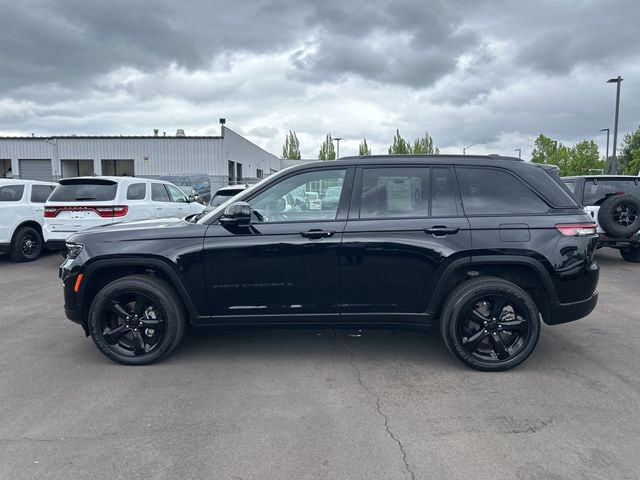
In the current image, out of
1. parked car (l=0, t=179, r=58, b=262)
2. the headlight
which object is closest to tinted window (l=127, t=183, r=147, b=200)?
parked car (l=0, t=179, r=58, b=262)

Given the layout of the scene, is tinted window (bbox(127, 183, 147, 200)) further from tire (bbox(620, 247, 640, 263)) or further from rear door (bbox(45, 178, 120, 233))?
tire (bbox(620, 247, 640, 263))

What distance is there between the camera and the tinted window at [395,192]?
14.2 ft

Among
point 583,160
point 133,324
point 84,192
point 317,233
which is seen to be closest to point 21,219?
point 84,192

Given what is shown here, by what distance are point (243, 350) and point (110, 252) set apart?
5.14 feet

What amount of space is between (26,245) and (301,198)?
28.7ft

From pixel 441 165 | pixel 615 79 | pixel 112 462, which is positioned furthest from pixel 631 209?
pixel 615 79

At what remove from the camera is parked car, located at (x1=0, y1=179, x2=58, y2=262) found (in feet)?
33.3

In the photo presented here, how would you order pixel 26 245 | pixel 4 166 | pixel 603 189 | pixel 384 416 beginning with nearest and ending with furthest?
pixel 384 416 → pixel 603 189 → pixel 26 245 → pixel 4 166

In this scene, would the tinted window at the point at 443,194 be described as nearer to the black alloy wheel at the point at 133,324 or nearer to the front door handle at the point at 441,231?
the front door handle at the point at 441,231

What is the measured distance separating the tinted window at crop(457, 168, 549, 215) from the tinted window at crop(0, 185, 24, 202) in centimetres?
981

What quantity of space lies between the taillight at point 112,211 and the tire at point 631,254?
10420mm

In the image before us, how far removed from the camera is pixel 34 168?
109 ft

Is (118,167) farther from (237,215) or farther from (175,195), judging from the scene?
(237,215)

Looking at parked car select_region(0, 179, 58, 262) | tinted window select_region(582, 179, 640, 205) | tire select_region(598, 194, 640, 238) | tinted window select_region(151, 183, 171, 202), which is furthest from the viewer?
tinted window select_region(151, 183, 171, 202)
